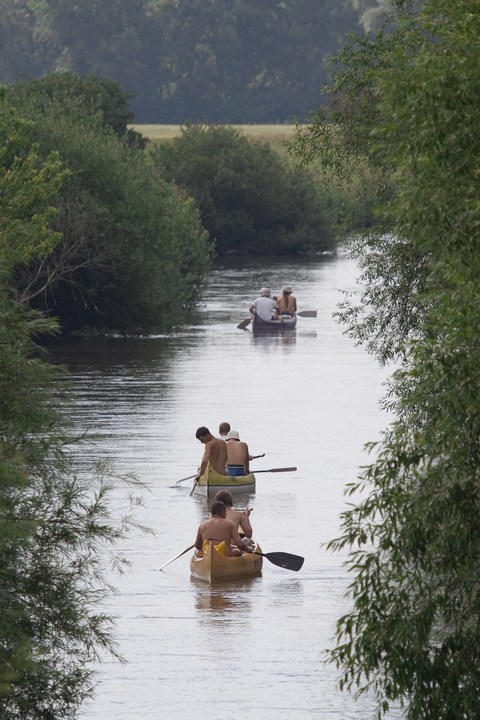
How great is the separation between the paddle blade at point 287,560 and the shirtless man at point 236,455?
4999 mm

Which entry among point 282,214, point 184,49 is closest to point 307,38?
point 184,49

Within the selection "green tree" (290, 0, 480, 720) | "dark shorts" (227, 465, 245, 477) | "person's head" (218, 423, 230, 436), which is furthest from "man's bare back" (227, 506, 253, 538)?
"green tree" (290, 0, 480, 720)

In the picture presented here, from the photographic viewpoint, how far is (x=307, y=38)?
155 meters

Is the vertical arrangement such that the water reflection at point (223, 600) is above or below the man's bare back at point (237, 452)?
below

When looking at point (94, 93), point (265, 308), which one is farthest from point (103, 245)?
point (94, 93)

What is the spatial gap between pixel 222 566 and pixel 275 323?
3323 cm

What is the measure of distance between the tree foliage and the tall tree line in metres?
49.4

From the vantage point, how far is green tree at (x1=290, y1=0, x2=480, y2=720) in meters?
12.0

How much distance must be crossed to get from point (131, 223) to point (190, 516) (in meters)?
26.4

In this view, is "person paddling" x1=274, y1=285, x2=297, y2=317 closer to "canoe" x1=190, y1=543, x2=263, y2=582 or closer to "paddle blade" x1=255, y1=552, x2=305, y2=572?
"paddle blade" x1=255, y1=552, x2=305, y2=572

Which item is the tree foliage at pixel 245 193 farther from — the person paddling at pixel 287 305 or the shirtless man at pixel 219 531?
the shirtless man at pixel 219 531

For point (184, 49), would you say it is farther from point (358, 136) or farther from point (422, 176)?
point (422, 176)

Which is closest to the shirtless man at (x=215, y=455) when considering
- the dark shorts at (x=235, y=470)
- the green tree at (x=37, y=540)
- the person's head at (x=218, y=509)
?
the dark shorts at (x=235, y=470)

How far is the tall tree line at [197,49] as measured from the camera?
499 ft
